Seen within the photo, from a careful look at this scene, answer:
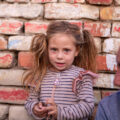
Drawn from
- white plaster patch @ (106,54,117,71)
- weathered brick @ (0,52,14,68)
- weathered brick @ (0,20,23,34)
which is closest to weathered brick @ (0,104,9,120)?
weathered brick @ (0,52,14,68)

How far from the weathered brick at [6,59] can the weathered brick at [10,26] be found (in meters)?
0.15

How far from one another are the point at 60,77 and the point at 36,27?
1.29 feet

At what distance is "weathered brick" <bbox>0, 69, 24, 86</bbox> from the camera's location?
1736mm

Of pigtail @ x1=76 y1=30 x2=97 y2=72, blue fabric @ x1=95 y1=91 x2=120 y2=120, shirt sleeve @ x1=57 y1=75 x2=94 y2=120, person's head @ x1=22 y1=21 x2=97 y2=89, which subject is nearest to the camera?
blue fabric @ x1=95 y1=91 x2=120 y2=120

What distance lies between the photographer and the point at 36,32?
1721mm

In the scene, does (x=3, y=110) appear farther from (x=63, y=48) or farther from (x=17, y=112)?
(x=63, y=48)

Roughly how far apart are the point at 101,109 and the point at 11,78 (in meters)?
0.75

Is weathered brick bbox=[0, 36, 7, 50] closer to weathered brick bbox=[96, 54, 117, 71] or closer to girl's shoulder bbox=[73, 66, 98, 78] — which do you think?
girl's shoulder bbox=[73, 66, 98, 78]

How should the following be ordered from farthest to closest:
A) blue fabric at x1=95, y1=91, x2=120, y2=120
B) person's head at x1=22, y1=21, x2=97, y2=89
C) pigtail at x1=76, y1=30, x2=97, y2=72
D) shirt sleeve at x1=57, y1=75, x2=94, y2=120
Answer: pigtail at x1=76, y1=30, x2=97, y2=72 < person's head at x1=22, y1=21, x2=97, y2=89 < shirt sleeve at x1=57, y1=75, x2=94, y2=120 < blue fabric at x1=95, y1=91, x2=120, y2=120

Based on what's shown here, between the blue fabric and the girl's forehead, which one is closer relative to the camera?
the blue fabric

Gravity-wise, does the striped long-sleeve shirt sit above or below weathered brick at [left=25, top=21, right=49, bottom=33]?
below

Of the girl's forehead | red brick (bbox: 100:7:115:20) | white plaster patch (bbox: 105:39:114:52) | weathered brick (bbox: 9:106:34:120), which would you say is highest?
red brick (bbox: 100:7:115:20)

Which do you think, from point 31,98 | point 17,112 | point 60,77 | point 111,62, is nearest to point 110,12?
point 111,62

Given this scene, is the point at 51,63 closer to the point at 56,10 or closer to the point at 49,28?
the point at 49,28
